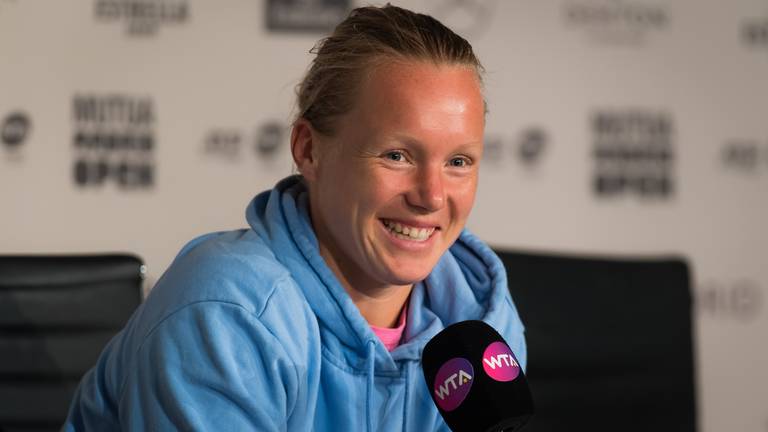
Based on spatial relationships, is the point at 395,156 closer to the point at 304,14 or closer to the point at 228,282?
A: the point at 228,282

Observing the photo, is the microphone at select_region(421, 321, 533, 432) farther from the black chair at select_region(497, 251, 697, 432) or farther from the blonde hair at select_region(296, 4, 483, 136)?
the black chair at select_region(497, 251, 697, 432)

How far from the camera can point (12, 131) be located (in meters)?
2.25

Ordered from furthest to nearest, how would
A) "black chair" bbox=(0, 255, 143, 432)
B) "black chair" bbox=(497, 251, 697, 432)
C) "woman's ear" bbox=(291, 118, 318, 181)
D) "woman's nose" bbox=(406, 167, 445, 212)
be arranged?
"black chair" bbox=(497, 251, 697, 432) → "black chair" bbox=(0, 255, 143, 432) → "woman's ear" bbox=(291, 118, 318, 181) → "woman's nose" bbox=(406, 167, 445, 212)

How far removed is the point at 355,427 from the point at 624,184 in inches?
56.0

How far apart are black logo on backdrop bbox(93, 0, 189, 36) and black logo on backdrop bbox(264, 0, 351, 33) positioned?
0.19 m

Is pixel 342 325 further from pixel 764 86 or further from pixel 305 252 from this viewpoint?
pixel 764 86

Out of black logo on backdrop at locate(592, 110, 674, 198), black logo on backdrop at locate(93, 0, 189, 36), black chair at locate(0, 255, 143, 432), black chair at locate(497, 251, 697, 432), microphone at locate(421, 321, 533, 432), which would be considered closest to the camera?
microphone at locate(421, 321, 533, 432)

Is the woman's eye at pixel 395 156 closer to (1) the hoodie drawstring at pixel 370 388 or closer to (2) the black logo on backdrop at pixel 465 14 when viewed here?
(1) the hoodie drawstring at pixel 370 388

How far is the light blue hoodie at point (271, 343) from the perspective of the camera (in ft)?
3.79

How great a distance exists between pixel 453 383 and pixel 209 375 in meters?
0.26

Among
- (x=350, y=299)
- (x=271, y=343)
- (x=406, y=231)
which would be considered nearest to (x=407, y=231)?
(x=406, y=231)

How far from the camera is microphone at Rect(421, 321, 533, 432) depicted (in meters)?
1.04

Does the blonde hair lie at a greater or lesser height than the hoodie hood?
greater

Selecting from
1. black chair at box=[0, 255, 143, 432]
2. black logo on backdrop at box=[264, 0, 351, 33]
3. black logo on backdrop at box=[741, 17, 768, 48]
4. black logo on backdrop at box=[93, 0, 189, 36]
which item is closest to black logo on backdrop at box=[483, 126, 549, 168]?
black logo on backdrop at box=[264, 0, 351, 33]
